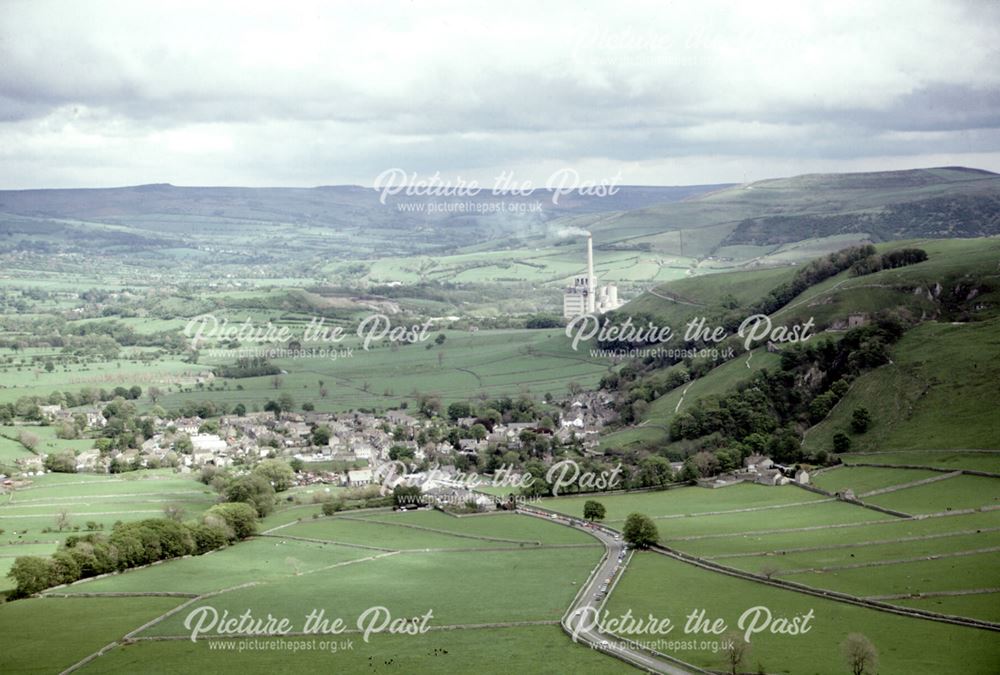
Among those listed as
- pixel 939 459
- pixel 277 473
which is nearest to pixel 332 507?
pixel 277 473

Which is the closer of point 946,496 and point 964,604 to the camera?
point 964,604

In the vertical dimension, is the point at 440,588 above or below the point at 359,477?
above

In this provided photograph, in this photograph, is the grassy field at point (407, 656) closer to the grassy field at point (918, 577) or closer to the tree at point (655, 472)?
the grassy field at point (918, 577)

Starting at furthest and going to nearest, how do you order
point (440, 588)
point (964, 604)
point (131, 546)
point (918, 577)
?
point (131, 546) < point (440, 588) < point (918, 577) < point (964, 604)

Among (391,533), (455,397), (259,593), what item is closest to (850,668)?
(259,593)

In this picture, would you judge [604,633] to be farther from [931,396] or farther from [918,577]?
[931,396]

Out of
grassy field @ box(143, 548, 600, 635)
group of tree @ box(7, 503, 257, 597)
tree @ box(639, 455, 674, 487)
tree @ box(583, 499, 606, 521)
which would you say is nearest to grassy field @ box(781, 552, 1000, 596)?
grassy field @ box(143, 548, 600, 635)

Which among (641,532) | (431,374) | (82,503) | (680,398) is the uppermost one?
(641,532)

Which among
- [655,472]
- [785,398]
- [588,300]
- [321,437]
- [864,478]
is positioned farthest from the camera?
[588,300]
